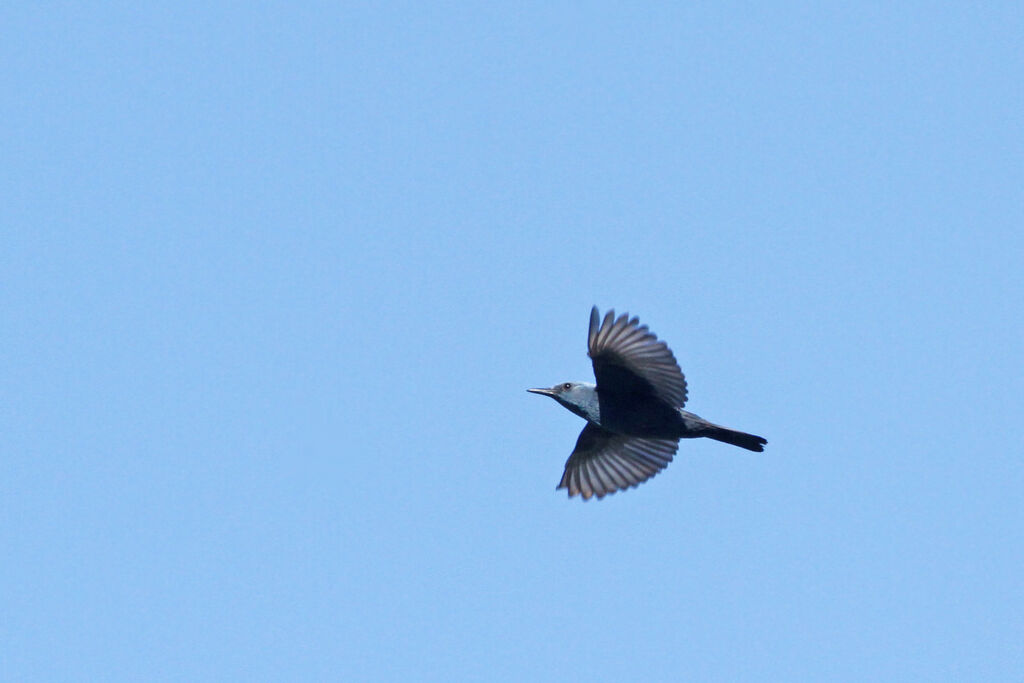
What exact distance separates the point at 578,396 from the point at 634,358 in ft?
3.82

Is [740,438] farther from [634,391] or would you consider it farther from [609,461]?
[609,461]

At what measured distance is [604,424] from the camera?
62.4 feet

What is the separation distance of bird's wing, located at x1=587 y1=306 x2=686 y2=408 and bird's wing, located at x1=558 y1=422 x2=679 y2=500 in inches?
77.1

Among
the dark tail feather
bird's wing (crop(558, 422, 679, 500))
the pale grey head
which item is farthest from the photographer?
bird's wing (crop(558, 422, 679, 500))

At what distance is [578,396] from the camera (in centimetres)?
1916

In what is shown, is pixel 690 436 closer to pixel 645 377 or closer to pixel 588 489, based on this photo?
pixel 645 377

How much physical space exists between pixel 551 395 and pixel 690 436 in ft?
6.63

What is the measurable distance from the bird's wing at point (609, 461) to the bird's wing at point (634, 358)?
6.43 feet

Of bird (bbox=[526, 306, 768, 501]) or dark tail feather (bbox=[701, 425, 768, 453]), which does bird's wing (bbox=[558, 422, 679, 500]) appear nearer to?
bird (bbox=[526, 306, 768, 501])

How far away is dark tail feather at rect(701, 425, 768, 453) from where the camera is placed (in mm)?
17969

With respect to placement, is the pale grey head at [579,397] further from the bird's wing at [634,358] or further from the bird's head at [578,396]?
the bird's wing at [634,358]

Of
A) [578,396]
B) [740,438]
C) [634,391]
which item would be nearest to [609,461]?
[578,396]

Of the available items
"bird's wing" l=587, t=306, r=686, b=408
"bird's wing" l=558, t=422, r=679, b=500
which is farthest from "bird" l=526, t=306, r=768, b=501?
"bird's wing" l=558, t=422, r=679, b=500

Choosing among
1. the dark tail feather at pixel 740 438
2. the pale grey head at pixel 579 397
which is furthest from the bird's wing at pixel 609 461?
the dark tail feather at pixel 740 438
